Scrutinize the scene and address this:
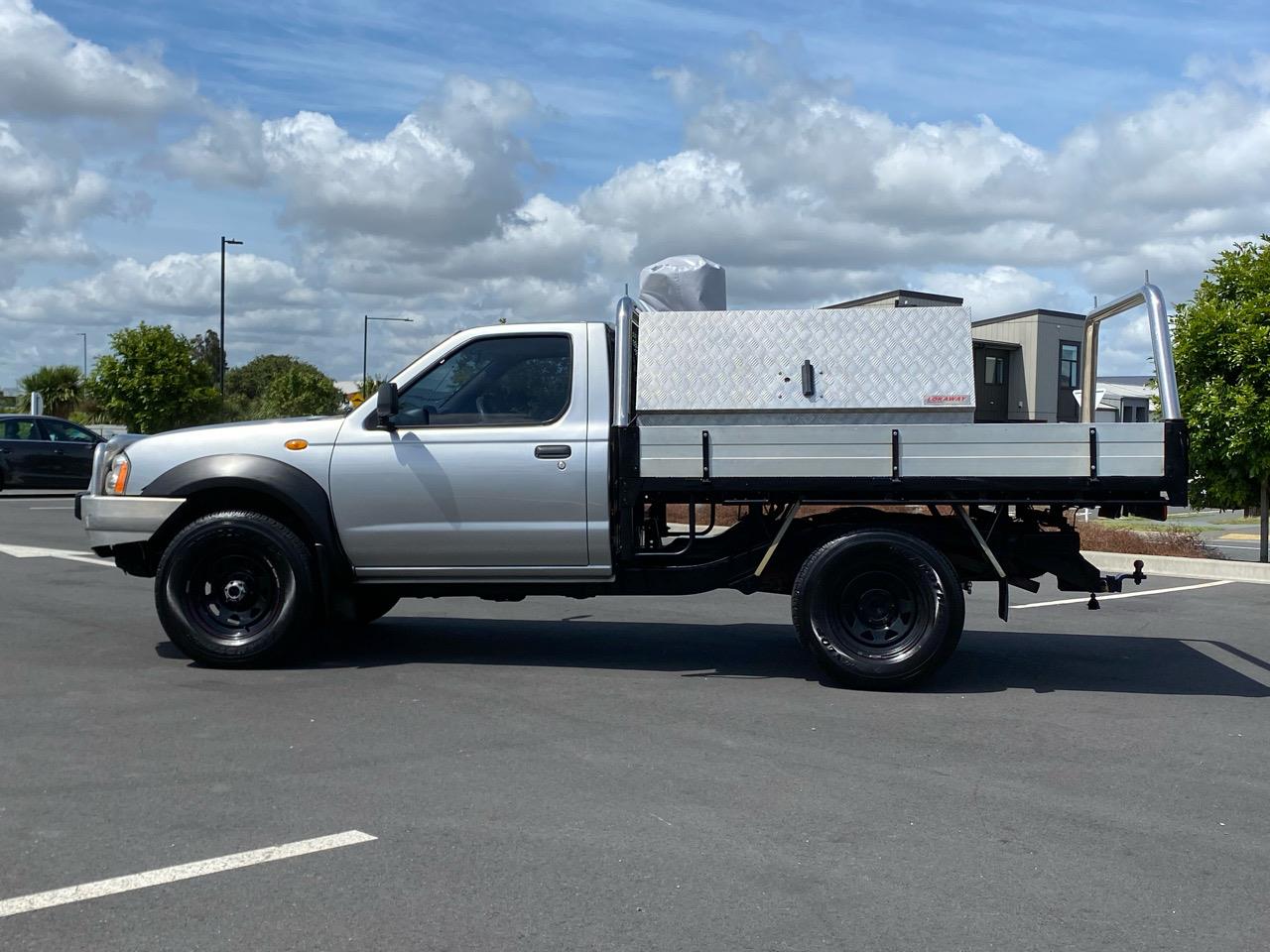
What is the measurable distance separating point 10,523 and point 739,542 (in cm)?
1462

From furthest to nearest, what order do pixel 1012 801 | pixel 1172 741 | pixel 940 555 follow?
1. pixel 940 555
2. pixel 1172 741
3. pixel 1012 801

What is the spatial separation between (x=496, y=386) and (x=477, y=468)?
0.54m

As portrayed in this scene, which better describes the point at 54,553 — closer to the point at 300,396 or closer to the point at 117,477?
the point at 117,477

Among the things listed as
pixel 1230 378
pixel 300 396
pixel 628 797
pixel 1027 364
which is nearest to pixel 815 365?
pixel 628 797

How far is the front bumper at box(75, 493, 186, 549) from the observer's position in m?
8.01

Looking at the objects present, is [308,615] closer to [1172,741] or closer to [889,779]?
[889,779]

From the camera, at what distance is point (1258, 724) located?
6793 millimetres

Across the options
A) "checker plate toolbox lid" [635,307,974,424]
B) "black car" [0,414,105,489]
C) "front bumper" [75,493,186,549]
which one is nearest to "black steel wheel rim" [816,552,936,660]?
"checker plate toolbox lid" [635,307,974,424]

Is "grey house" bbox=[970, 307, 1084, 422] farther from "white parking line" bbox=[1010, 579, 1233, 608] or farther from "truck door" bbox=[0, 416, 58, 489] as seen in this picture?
"white parking line" bbox=[1010, 579, 1233, 608]

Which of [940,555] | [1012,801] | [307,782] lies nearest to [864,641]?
[940,555]

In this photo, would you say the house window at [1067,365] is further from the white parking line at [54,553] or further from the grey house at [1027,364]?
the white parking line at [54,553]

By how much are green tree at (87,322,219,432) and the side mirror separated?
3815cm

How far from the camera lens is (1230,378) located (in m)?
14.9

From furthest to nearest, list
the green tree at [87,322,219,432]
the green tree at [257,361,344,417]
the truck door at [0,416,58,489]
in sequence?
the green tree at [257,361,344,417]
the green tree at [87,322,219,432]
the truck door at [0,416,58,489]
